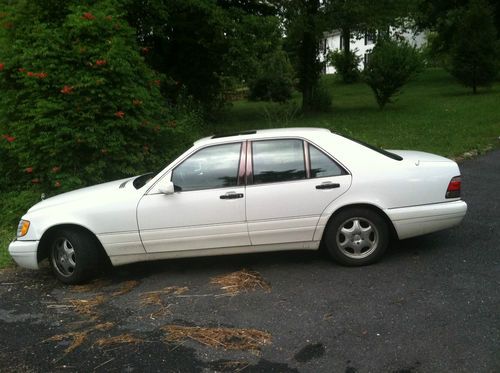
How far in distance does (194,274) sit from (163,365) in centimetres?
187

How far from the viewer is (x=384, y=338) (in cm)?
381

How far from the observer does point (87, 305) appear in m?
4.96

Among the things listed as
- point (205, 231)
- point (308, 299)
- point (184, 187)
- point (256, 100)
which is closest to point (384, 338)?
point (308, 299)

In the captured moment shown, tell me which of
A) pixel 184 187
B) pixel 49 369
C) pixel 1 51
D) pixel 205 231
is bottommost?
pixel 49 369

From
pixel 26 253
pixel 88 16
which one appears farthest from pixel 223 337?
pixel 88 16

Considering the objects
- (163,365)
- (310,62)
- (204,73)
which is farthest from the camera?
(310,62)

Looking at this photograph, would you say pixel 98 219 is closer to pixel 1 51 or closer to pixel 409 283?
pixel 409 283

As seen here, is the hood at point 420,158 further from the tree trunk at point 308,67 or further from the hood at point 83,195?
the tree trunk at point 308,67

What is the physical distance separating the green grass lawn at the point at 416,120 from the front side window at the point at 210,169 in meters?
7.11

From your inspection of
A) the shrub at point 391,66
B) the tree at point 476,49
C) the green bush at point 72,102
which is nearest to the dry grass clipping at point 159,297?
the green bush at point 72,102

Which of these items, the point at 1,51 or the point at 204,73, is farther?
the point at 204,73

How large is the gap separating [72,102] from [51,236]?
2.85 m

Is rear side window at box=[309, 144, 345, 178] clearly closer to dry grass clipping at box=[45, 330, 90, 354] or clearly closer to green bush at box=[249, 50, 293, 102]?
dry grass clipping at box=[45, 330, 90, 354]

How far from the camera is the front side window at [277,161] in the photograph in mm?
5227
